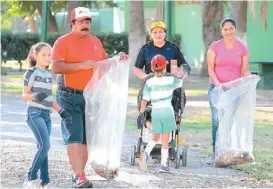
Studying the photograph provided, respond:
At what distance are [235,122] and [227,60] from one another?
33.5 inches

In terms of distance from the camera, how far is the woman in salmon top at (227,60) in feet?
33.5

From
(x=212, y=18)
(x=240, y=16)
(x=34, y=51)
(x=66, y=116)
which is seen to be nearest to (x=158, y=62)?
(x=66, y=116)

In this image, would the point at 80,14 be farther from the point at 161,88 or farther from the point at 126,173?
the point at 126,173

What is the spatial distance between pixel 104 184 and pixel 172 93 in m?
1.67

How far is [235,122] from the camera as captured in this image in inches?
389

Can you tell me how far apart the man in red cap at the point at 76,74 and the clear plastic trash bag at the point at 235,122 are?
213 centimetres

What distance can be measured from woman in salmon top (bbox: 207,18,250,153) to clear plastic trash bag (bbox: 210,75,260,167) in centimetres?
19

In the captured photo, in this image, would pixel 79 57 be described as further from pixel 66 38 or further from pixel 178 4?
pixel 178 4

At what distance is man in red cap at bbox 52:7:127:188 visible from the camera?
27.2ft

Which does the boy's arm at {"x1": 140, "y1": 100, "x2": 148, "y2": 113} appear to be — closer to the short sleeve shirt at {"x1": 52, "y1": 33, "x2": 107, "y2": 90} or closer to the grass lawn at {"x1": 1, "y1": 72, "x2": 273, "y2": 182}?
the short sleeve shirt at {"x1": 52, "y1": 33, "x2": 107, "y2": 90}

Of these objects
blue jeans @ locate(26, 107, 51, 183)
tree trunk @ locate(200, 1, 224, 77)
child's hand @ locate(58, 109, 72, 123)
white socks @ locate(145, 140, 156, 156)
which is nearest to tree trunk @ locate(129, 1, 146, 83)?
tree trunk @ locate(200, 1, 224, 77)

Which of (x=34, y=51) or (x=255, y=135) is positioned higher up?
(x=34, y=51)

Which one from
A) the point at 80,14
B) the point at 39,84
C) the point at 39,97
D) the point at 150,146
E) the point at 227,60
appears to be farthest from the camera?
the point at 227,60

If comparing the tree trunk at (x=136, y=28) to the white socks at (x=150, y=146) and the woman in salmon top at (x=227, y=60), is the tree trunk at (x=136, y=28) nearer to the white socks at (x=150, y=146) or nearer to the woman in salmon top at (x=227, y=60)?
the woman in salmon top at (x=227, y=60)
